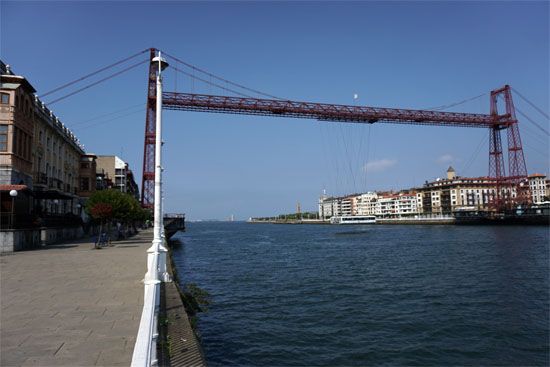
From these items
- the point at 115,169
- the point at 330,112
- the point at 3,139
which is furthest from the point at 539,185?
the point at 3,139

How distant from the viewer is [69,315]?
7055mm

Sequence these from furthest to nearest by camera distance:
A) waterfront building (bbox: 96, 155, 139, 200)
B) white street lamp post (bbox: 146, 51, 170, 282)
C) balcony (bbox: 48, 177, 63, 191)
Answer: waterfront building (bbox: 96, 155, 139, 200), balcony (bbox: 48, 177, 63, 191), white street lamp post (bbox: 146, 51, 170, 282)

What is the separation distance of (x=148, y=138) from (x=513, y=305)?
45.6m

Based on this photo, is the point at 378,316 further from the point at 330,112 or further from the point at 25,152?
the point at 330,112

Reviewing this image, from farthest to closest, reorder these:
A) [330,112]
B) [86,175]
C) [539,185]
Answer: [539,185] → [330,112] → [86,175]

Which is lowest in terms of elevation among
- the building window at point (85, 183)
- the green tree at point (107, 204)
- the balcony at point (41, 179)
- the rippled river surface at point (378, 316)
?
the rippled river surface at point (378, 316)

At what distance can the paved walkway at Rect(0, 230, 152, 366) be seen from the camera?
16.7 ft

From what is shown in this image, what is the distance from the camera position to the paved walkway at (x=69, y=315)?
5098 mm

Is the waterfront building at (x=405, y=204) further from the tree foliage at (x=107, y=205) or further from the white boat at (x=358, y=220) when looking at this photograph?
the tree foliage at (x=107, y=205)

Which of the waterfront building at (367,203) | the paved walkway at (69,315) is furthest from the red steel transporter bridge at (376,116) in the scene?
the waterfront building at (367,203)

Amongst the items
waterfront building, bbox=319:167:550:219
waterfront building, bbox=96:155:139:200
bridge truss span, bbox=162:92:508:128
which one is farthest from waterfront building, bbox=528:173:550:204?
waterfront building, bbox=96:155:139:200

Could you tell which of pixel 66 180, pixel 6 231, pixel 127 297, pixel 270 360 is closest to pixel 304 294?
pixel 270 360

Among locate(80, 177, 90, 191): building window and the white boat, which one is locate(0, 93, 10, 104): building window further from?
the white boat

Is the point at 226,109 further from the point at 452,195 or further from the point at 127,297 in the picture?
the point at 452,195
